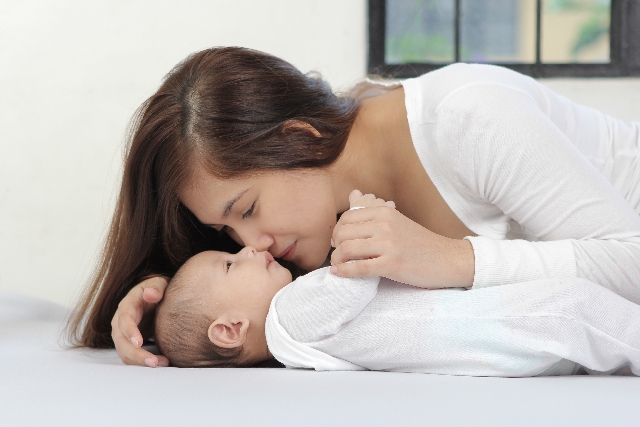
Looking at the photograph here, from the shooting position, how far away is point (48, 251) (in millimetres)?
2852

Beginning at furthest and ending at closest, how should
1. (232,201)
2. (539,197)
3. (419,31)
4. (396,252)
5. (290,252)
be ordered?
(419,31) → (290,252) → (232,201) → (539,197) → (396,252)

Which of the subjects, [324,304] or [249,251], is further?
[249,251]

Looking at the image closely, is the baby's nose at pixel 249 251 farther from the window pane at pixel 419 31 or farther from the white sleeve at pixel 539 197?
Result: the window pane at pixel 419 31

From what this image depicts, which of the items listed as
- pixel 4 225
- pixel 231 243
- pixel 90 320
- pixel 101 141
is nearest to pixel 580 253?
pixel 231 243

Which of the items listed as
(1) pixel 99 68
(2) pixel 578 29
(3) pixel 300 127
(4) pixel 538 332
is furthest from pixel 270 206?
(2) pixel 578 29

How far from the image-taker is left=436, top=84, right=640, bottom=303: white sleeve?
1.13 meters

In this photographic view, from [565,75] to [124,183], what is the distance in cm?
211

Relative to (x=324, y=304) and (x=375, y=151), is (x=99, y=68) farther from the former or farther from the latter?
(x=324, y=304)

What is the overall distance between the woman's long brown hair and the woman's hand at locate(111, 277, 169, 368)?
121 mm

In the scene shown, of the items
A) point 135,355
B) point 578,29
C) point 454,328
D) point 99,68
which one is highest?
point 578,29

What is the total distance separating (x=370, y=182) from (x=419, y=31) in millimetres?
1780

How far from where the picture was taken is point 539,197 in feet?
3.93

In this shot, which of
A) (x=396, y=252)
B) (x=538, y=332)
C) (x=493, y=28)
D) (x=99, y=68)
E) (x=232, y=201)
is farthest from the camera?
(x=493, y=28)

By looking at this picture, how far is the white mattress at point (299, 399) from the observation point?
2.52ft
